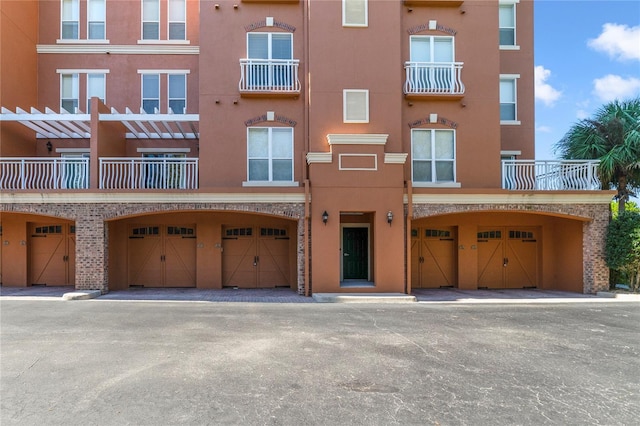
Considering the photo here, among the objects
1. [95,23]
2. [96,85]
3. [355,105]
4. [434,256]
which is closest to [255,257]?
[355,105]

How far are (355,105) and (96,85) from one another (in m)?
11.3

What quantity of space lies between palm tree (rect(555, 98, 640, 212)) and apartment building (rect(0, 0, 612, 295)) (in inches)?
71.0

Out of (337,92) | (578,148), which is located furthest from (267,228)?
(578,148)

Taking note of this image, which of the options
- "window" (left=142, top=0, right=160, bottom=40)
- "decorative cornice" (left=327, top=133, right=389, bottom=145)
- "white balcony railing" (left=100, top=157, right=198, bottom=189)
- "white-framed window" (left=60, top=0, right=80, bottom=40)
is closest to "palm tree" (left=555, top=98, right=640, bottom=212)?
"decorative cornice" (left=327, top=133, right=389, bottom=145)

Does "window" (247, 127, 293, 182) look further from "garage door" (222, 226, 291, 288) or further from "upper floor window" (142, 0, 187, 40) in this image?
"upper floor window" (142, 0, 187, 40)

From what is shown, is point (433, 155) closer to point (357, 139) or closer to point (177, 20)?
point (357, 139)

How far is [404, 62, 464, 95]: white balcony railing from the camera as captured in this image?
1463cm

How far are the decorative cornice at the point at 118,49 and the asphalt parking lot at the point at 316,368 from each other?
37.8ft

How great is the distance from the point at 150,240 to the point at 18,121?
259 inches

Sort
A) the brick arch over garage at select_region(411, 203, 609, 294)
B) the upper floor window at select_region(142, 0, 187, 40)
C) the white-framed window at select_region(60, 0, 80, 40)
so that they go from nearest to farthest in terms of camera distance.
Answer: the brick arch over garage at select_region(411, 203, 609, 294) → the white-framed window at select_region(60, 0, 80, 40) → the upper floor window at select_region(142, 0, 187, 40)

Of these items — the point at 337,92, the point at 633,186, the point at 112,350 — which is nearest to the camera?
the point at 112,350

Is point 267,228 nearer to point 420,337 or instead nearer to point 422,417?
point 420,337

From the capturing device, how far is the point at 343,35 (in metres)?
14.2

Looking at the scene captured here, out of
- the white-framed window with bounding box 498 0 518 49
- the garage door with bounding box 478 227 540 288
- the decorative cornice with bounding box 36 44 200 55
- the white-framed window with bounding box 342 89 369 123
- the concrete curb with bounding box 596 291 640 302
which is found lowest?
the concrete curb with bounding box 596 291 640 302
